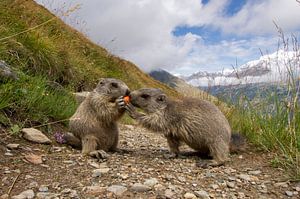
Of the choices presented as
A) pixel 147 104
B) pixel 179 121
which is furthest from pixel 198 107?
pixel 147 104

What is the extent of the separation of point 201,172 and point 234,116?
10.3 feet

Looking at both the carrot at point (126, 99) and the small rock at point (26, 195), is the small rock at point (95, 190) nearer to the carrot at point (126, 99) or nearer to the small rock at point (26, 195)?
the small rock at point (26, 195)

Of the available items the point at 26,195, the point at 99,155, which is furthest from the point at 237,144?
the point at 26,195

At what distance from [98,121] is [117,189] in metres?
1.90

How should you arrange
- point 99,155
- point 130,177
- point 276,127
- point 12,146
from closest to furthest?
point 130,177 < point 12,146 < point 99,155 < point 276,127

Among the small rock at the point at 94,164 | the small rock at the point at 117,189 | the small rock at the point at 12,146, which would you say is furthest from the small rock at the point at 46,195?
the small rock at the point at 12,146

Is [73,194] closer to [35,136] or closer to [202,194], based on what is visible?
A: [202,194]

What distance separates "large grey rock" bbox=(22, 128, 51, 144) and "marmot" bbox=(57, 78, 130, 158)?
0.38m

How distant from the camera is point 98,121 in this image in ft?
20.0

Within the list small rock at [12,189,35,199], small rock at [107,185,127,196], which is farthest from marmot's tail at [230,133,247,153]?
small rock at [12,189,35,199]

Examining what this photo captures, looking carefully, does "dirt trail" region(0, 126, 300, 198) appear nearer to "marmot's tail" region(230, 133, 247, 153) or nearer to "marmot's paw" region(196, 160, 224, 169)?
"marmot's paw" region(196, 160, 224, 169)

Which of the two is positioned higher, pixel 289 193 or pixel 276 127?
pixel 276 127

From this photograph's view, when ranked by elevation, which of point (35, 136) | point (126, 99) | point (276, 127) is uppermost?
point (126, 99)

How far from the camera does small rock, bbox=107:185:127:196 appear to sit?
4285mm
